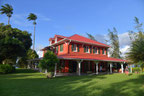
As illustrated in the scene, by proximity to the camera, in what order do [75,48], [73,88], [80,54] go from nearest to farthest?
[73,88], [75,48], [80,54]

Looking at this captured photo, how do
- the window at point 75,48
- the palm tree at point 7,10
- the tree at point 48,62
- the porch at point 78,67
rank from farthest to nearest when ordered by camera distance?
the palm tree at point 7,10 < the window at point 75,48 < the porch at point 78,67 < the tree at point 48,62

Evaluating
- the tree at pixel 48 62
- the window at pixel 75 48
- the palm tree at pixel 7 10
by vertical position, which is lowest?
the tree at pixel 48 62

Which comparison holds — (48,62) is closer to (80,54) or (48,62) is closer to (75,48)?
(75,48)

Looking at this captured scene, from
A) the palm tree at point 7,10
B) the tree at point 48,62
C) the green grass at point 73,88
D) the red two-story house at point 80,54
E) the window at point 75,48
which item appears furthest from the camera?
the palm tree at point 7,10

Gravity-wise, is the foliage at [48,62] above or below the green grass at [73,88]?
above

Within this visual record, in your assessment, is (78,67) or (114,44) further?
(114,44)

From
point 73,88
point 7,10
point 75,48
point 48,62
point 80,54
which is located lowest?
point 73,88

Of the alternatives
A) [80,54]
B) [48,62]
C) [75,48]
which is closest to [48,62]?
[48,62]

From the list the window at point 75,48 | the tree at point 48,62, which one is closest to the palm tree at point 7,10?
the window at point 75,48

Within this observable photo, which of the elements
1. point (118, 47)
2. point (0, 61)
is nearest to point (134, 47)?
point (0, 61)

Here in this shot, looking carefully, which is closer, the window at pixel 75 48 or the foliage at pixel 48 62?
the foliage at pixel 48 62

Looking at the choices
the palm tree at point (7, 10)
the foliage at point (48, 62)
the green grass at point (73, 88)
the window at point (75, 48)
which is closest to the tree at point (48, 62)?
the foliage at point (48, 62)

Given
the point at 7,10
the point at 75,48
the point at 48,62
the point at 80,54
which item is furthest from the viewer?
the point at 7,10

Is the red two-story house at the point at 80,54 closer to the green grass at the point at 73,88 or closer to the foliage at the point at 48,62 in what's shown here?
the foliage at the point at 48,62
